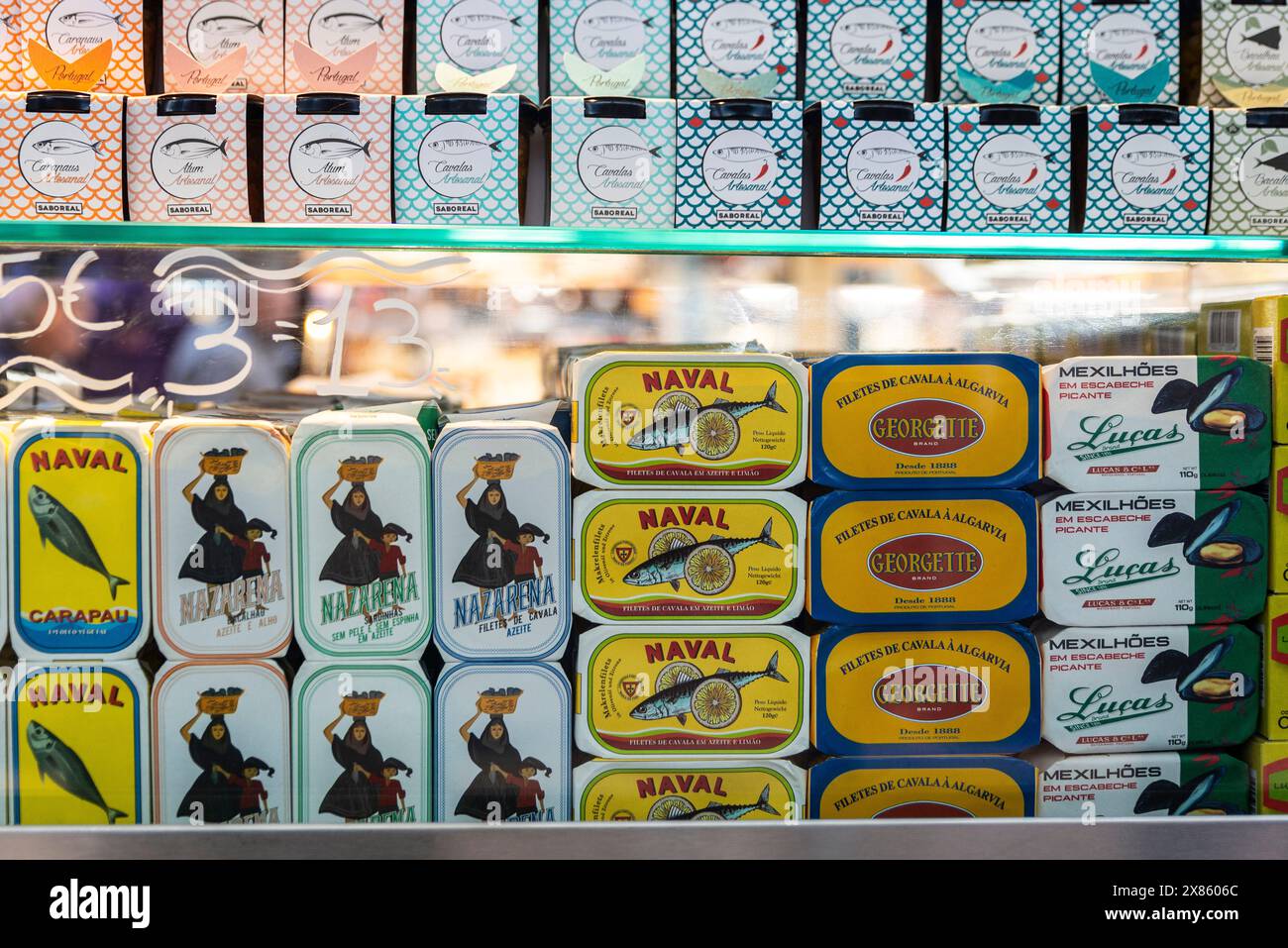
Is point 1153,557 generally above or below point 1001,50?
below

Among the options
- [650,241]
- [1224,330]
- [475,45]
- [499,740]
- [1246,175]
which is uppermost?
[475,45]

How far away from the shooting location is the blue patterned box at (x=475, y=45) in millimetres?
1228

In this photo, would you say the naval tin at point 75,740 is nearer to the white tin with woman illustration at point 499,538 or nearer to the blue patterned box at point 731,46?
the white tin with woman illustration at point 499,538

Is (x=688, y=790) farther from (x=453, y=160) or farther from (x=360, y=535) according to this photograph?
(x=453, y=160)

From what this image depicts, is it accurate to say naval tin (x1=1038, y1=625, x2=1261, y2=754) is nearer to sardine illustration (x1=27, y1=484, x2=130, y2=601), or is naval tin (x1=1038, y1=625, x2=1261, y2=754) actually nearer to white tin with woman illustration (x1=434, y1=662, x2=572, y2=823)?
white tin with woman illustration (x1=434, y1=662, x2=572, y2=823)

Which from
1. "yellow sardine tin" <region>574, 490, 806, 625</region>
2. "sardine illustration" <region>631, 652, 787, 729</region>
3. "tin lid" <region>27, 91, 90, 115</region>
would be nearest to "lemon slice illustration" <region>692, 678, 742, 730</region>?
"sardine illustration" <region>631, 652, 787, 729</region>

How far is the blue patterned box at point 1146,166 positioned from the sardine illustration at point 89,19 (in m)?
1.40

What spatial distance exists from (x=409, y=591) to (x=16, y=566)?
53cm

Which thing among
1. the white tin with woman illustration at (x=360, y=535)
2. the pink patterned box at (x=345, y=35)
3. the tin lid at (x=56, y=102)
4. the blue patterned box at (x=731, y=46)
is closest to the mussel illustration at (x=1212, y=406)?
the blue patterned box at (x=731, y=46)

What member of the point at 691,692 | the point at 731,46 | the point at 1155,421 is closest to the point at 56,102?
the point at 731,46

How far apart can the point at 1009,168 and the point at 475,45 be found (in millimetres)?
788

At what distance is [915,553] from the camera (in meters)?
1.23

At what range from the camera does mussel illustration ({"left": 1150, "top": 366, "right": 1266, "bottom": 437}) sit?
1225 millimetres
